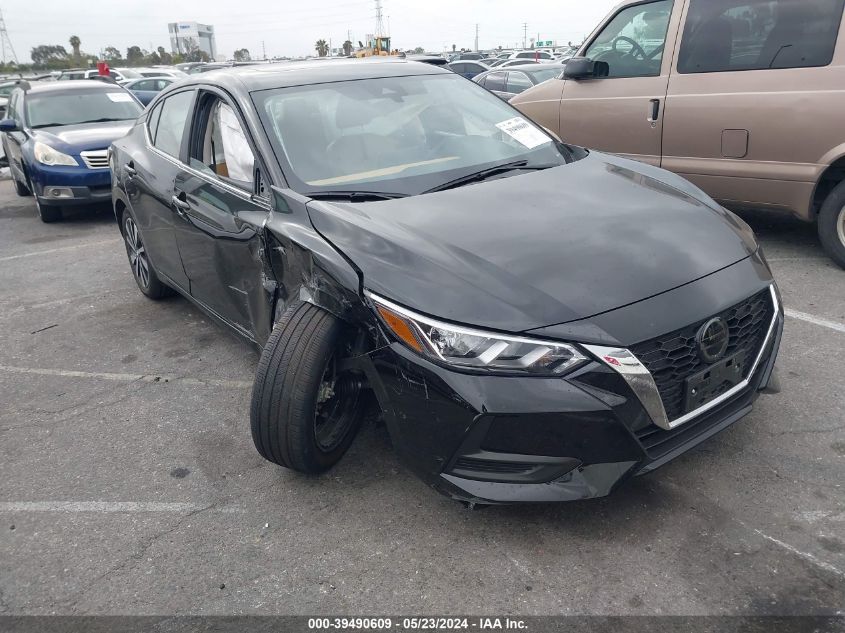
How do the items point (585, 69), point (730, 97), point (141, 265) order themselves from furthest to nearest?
point (585, 69) → point (141, 265) → point (730, 97)

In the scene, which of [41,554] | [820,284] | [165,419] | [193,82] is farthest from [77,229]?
[820,284]

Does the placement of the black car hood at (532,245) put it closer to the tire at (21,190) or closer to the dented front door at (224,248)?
the dented front door at (224,248)

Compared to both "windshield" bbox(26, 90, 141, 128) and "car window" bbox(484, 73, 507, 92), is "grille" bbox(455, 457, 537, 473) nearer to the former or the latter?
"windshield" bbox(26, 90, 141, 128)

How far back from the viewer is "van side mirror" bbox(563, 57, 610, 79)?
5938 millimetres

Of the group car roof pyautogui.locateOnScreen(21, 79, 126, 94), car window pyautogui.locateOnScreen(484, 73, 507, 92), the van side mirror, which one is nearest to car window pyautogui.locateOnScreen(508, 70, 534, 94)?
car window pyautogui.locateOnScreen(484, 73, 507, 92)

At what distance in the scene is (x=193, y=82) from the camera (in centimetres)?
422

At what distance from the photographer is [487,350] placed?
2.36m

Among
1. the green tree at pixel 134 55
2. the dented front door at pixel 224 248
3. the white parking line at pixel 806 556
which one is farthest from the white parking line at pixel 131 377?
the green tree at pixel 134 55

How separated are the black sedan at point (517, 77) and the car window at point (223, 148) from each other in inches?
353

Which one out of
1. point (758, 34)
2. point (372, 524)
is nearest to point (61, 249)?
point (372, 524)

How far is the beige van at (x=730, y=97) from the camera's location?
4.82 m

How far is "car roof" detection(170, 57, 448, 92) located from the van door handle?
211 cm

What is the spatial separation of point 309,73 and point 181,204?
99cm

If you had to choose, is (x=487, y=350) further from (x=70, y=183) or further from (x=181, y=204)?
(x=70, y=183)
